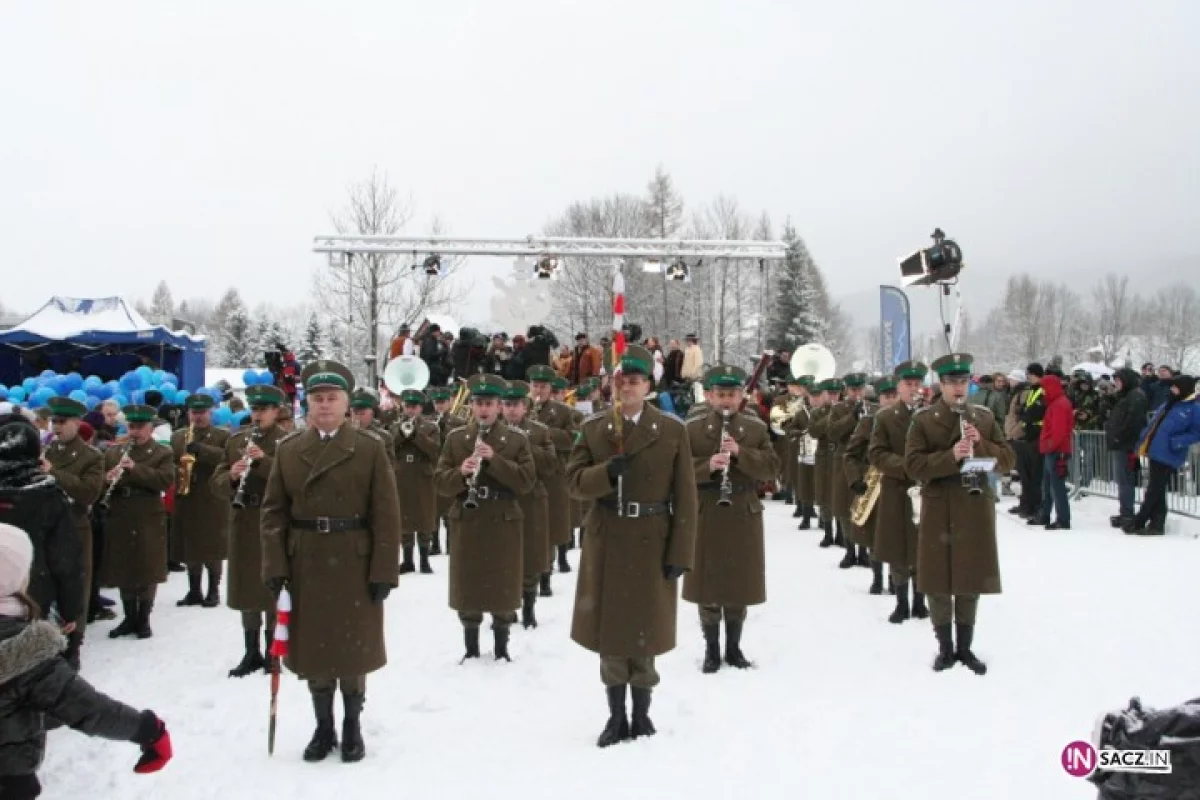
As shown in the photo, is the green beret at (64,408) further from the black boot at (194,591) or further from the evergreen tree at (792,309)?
the evergreen tree at (792,309)

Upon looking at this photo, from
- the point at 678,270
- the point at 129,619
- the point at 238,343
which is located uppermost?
the point at 678,270

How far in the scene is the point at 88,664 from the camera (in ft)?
25.3

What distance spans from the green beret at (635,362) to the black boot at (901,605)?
419 cm

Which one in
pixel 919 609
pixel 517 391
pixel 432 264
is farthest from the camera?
pixel 432 264

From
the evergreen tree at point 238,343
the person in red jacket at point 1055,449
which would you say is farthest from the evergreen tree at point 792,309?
the evergreen tree at point 238,343

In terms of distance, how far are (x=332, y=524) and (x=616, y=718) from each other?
2.07m

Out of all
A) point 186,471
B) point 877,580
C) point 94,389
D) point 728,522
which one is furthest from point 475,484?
point 94,389

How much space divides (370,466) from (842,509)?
7.47 m

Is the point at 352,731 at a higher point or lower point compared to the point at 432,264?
lower

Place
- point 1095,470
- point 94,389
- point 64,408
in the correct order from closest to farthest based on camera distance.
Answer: point 64,408 < point 1095,470 < point 94,389

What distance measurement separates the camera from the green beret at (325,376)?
5516mm

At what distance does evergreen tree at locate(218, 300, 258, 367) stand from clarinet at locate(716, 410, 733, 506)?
56073mm

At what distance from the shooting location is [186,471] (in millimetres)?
9609

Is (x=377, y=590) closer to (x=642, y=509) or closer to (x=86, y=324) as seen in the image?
(x=642, y=509)
